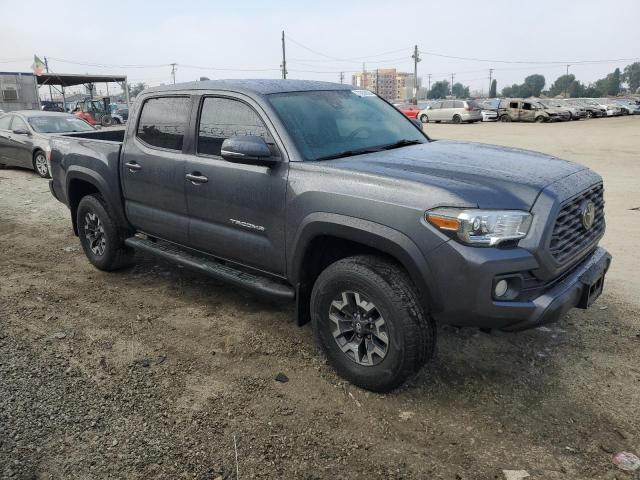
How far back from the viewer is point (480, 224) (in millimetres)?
2646

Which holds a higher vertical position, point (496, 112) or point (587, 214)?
point (496, 112)

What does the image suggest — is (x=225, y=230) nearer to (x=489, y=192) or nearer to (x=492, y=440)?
(x=489, y=192)

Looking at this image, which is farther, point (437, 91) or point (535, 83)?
point (535, 83)

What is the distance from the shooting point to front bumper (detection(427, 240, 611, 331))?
262 cm

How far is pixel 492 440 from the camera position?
2.75m

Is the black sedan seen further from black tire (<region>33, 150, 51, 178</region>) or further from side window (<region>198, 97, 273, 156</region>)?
side window (<region>198, 97, 273, 156</region>)

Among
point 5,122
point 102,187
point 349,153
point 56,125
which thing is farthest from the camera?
point 5,122

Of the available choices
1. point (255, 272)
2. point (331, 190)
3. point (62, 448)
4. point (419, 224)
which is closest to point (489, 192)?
point (419, 224)

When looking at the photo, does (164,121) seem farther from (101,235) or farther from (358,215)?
(358,215)

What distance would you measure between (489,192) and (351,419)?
1.48 metres

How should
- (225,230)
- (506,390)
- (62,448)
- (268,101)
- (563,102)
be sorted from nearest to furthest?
(62,448) < (506,390) < (268,101) < (225,230) < (563,102)

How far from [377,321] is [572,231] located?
125 centimetres

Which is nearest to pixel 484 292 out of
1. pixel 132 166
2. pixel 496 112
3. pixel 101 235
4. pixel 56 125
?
pixel 132 166

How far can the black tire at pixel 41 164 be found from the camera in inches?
436
